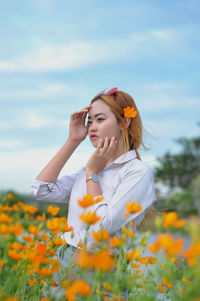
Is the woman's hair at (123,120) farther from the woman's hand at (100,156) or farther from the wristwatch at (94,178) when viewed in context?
the wristwatch at (94,178)

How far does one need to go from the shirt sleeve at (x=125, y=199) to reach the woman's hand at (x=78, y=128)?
556mm

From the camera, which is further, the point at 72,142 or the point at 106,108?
the point at 72,142

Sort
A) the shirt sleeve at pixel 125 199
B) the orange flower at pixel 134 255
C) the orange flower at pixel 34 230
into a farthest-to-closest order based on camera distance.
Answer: the shirt sleeve at pixel 125 199
the orange flower at pixel 134 255
the orange flower at pixel 34 230

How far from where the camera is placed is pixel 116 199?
1.90 metres

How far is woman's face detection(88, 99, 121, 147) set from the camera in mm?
2307

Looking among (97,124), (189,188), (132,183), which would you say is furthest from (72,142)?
(189,188)

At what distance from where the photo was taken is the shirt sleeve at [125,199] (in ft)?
6.00

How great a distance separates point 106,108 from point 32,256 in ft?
4.39

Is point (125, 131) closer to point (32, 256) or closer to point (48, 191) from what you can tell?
point (48, 191)

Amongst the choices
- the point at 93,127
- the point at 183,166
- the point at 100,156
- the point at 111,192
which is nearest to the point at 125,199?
the point at 111,192

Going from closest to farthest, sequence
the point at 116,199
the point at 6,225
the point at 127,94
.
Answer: the point at 6,225, the point at 116,199, the point at 127,94

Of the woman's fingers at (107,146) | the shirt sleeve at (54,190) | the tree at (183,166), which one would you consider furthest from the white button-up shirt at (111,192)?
the tree at (183,166)

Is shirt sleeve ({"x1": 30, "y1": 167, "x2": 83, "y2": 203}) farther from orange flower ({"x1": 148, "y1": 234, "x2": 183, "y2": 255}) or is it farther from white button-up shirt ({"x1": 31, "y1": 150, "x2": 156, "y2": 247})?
orange flower ({"x1": 148, "y1": 234, "x2": 183, "y2": 255})

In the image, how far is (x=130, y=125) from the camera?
2.48m
